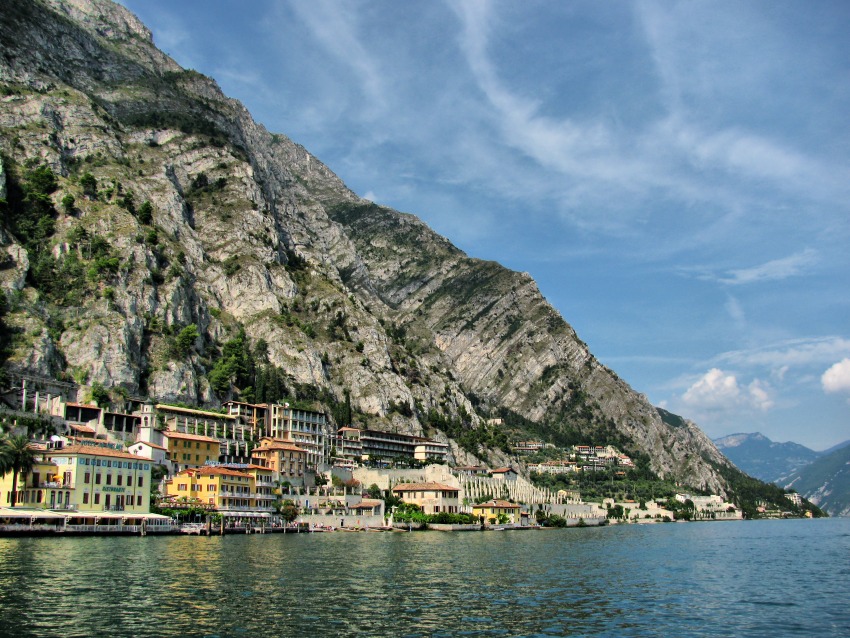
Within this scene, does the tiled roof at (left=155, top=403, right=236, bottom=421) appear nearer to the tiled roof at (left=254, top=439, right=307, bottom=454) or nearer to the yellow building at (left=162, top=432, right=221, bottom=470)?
the yellow building at (left=162, top=432, right=221, bottom=470)

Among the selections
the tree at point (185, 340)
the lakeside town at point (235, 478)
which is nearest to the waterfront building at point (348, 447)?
the lakeside town at point (235, 478)

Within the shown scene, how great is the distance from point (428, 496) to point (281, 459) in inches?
1145

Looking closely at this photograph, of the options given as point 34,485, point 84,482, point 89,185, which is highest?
point 89,185

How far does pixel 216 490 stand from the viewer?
107m

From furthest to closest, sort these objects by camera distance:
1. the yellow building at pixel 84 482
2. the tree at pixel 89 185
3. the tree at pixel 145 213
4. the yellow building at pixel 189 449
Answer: the tree at pixel 145 213, the tree at pixel 89 185, the yellow building at pixel 189 449, the yellow building at pixel 84 482

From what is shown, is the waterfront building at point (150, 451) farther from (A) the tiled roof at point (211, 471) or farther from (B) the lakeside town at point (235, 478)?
(A) the tiled roof at point (211, 471)

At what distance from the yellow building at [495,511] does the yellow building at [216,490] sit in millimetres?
47538

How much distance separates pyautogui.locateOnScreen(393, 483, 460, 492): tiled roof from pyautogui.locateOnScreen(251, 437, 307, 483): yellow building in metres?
20.3

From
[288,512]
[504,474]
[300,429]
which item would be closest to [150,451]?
[288,512]

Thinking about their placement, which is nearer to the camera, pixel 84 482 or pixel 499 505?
pixel 84 482

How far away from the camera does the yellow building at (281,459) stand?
126562 mm

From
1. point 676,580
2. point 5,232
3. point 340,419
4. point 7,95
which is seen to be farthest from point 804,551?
point 7,95

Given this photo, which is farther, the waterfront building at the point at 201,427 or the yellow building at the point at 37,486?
the waterfront building at the point at 201,427

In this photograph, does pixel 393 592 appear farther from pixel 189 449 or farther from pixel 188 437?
pixel 189 449
